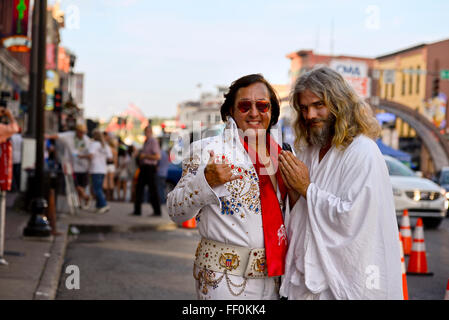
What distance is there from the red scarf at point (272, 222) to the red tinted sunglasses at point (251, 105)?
187mm

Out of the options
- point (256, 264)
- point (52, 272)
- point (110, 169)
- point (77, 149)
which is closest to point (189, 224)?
point (77, 149)

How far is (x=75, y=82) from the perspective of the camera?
82.8m

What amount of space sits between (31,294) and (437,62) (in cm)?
4902

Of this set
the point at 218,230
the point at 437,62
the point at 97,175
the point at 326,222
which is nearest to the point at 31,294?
the point at 218,230

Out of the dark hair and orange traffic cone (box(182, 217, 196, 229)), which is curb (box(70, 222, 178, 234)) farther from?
the dark hair

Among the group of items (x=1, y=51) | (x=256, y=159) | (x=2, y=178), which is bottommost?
(x=2, y=178)

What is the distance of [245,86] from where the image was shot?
11.1 ft

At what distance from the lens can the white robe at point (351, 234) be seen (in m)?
2.88

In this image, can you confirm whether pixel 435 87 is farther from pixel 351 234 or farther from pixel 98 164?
pixel 351 234

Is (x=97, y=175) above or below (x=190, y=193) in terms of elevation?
below

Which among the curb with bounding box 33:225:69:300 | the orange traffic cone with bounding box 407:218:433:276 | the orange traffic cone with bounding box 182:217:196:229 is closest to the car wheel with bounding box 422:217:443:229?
the orange traffic cone with bounding box 182:217:196:229

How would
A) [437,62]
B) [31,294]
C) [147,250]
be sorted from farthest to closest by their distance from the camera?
[437,62] → [147,250] → [31,294]

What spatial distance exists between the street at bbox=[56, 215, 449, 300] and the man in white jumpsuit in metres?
4.31

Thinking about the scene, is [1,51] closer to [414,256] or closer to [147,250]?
[147,250]
